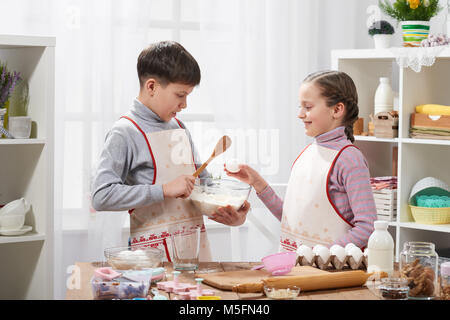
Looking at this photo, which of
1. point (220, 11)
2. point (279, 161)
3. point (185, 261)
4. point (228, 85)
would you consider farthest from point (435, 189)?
point (185, 261)

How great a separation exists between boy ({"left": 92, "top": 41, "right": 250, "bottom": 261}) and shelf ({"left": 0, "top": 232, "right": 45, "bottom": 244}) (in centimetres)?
55

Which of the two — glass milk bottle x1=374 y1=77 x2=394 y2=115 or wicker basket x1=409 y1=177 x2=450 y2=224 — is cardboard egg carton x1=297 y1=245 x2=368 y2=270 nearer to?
wicker basket x1=409 y1=177 x2=450 y2=224

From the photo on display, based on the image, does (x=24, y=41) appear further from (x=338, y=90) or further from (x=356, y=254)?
(x=356, y=254)

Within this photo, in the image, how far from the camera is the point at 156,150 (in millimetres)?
1935

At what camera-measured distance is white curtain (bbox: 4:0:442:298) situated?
2.90m

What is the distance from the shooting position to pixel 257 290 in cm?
133

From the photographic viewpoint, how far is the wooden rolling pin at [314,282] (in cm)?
132

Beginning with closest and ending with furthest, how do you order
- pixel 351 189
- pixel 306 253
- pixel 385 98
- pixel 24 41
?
pixel 306 253, pixel 351 189, pixel 24 41, pixel 385 98

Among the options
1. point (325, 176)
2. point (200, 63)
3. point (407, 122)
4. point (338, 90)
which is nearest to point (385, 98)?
point (407, 122)

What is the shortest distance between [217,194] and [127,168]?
30 centimetres

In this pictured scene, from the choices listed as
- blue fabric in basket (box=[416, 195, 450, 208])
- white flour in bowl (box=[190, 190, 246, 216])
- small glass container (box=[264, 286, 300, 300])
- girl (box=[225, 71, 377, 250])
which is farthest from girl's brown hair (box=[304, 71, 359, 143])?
blue fabric in basket (box=[416, 195, 450, 208])

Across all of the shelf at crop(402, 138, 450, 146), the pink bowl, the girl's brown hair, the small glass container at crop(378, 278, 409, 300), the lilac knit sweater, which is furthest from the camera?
the shelf at crop(402, 138, 450, 146)
